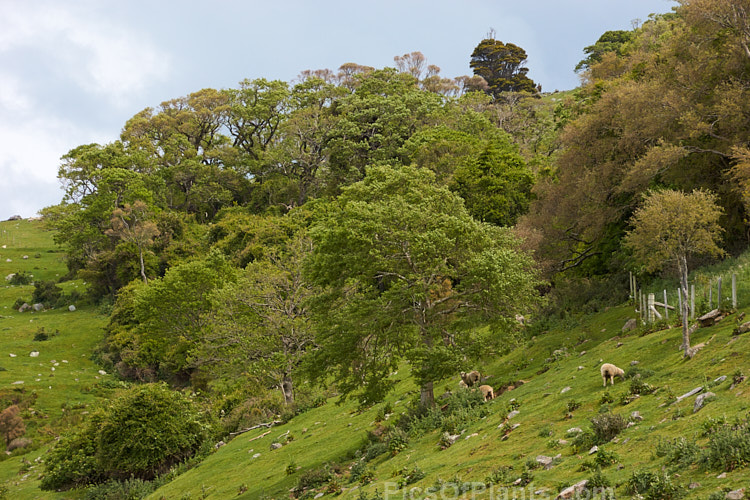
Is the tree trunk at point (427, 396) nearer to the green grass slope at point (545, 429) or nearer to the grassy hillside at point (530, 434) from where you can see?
the grassy hillside at point (530, 434)

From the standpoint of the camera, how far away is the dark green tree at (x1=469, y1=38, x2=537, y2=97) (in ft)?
471

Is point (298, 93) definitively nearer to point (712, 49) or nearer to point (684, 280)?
point (712, 49)

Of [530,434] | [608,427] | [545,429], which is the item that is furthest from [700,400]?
[530,434]

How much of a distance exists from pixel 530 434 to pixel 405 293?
971 centimetres

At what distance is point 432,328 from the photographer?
85.2 ft

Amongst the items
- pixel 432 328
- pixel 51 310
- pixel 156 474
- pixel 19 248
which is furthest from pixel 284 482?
pixel 19 248

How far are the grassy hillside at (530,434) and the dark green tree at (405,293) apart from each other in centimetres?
255

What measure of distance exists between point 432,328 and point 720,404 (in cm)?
1336

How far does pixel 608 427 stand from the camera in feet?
48.4

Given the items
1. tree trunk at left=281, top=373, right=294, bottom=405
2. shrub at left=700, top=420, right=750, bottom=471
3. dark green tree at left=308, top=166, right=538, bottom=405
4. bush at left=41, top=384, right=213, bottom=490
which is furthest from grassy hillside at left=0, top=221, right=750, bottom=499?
tree trunk at left=281, top=373, right=294, bottom=405

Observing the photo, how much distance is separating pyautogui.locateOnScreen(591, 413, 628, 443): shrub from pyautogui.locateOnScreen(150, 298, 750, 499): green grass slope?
0.64ft

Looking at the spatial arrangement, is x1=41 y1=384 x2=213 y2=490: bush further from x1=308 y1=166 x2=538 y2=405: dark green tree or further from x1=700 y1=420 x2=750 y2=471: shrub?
x1=700 y1=420 x2=750 y2=471: shrub

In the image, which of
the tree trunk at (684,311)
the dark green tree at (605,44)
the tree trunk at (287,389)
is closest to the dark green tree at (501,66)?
the dark green tree at (605,44)

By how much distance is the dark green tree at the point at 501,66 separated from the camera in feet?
471
